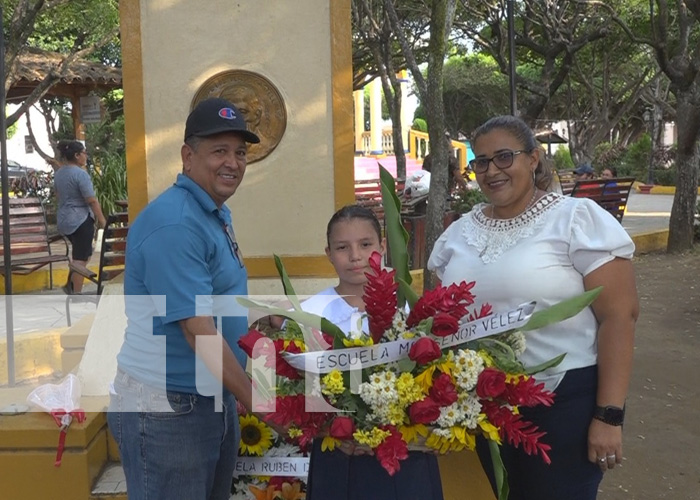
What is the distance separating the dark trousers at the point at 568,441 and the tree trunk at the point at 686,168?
9.65 m

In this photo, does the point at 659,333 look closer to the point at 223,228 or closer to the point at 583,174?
the point at 223,228

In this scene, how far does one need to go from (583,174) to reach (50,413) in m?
18.3

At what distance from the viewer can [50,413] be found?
11.3 feet

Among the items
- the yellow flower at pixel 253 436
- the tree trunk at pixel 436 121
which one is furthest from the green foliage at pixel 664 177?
the yellow flower at pixel 253 436

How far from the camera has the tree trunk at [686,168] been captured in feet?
35.8

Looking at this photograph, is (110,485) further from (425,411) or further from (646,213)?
(646,213)

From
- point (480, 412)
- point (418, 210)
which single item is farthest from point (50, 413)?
point (418, 210)

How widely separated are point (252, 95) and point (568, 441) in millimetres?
2748

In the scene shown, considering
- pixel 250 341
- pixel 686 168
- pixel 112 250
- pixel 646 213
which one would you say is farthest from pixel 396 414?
pixel 646 213

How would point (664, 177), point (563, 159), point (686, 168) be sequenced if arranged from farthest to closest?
point (563, 159)
point (664, 177)
point (686, 168)

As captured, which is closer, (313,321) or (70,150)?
(313,321)

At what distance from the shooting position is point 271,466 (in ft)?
9.37

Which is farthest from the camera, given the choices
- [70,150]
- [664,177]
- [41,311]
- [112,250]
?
[664,177]

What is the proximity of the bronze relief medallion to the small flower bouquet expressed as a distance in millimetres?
2484
